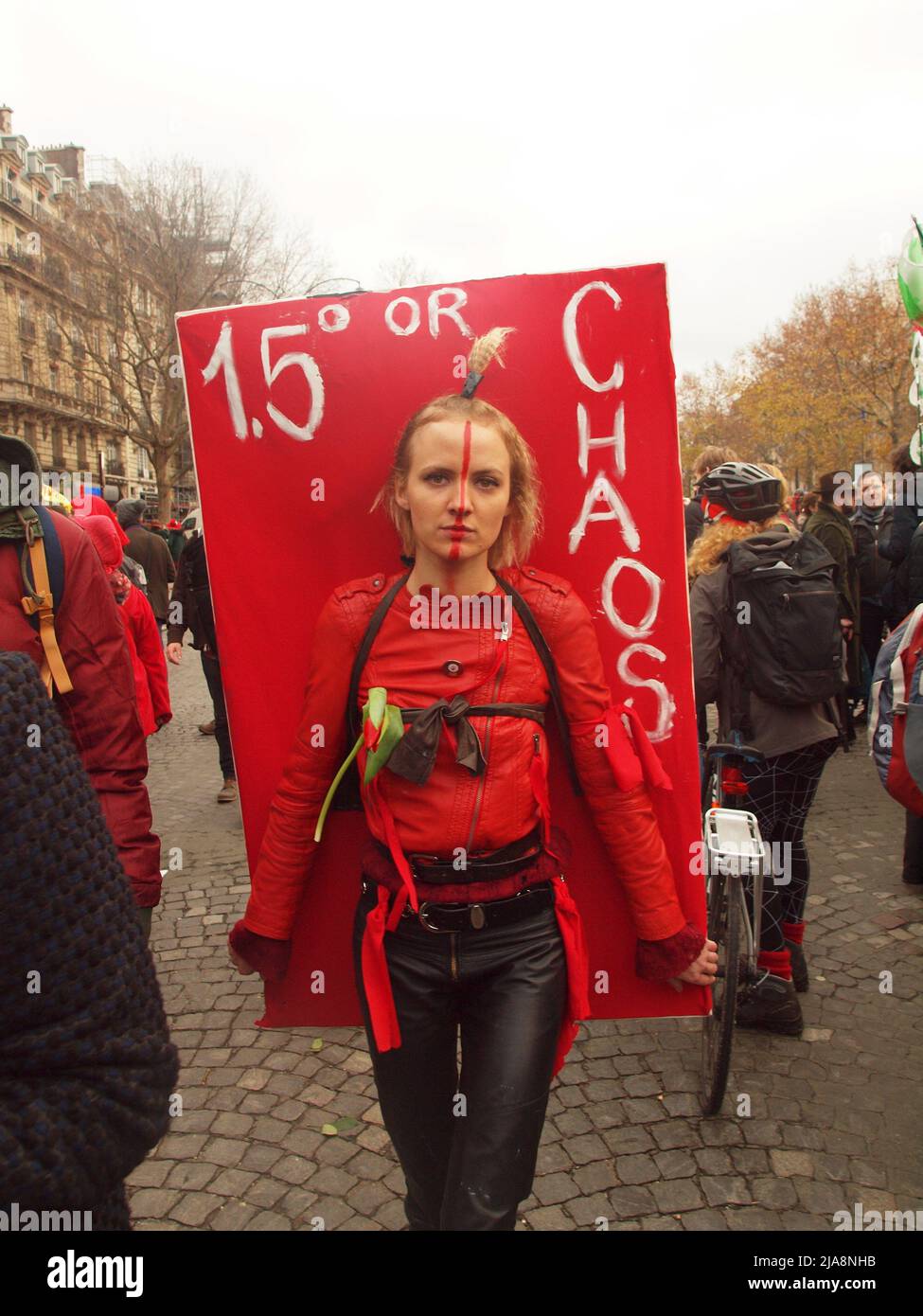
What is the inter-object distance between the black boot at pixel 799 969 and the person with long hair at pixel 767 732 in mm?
135

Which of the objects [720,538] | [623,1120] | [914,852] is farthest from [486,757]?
[914,852]

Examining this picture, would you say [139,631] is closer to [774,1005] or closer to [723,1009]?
[723,1009]

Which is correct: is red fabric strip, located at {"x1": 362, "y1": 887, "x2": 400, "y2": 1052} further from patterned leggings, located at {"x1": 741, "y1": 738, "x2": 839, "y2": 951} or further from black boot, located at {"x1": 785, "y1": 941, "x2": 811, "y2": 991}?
black boot, located at {"x1": 785, "y1": 941, "x2": 811, "y2": 991}

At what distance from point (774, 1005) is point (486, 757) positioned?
7.88ft

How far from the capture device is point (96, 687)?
7.20 ft

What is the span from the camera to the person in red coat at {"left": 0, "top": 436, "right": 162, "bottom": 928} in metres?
2.13

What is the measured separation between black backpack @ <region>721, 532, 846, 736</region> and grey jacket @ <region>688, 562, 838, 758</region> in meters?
0.05

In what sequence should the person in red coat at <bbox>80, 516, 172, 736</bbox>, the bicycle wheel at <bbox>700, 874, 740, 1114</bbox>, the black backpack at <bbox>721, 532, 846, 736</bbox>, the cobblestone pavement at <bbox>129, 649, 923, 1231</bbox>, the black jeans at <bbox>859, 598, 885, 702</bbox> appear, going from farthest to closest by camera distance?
the black jeans at <bbox>859, 598, 885, 702</bbox> → the person in red coat at <bbox>80, 516, 172, 736</bbox> → the black backpack at <bbox>721, 532, 846, 736</bbox> → the bicycle wheel at <bbox>700, 874, 740, 1114</bbox> → the cobblestone pavement at <bbox>129, 649, 923, 1231</bbox>

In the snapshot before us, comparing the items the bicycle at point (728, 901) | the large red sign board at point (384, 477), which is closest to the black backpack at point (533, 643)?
the large red sign board at point (384, 477)

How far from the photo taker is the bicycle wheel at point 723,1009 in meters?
2.98

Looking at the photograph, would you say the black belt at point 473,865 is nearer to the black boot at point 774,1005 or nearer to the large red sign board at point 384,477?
the large red sign board at point 384,477

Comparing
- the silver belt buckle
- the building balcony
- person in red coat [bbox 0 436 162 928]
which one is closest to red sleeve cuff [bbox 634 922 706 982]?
the silver belt buckle
